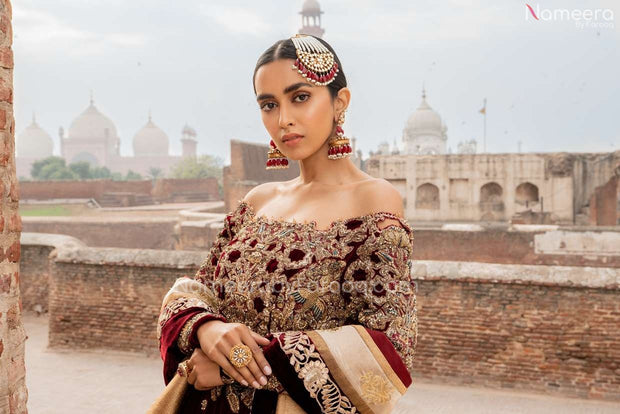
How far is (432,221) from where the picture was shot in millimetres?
26062

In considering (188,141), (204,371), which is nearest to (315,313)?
(204,371)

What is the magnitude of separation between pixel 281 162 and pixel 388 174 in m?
24.6

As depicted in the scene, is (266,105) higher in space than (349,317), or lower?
higher

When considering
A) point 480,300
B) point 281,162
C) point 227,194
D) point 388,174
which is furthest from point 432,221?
point 281,162

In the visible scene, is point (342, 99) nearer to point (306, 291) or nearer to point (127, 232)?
point (306, 291)

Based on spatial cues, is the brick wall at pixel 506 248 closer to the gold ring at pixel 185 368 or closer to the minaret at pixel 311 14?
the gold ring at pixel 185 368

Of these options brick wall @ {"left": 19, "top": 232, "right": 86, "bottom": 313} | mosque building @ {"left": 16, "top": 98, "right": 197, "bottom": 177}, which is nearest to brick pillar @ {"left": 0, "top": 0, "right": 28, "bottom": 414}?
brick wall @ {"left": 19, "top": 232, "right": 86, "bottom": 313}

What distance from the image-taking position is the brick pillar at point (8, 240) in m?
2.11

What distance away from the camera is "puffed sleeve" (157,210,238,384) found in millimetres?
1406

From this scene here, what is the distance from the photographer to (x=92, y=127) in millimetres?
85500

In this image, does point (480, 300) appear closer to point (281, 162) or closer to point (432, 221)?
point (281, 162)

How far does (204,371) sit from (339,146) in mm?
714

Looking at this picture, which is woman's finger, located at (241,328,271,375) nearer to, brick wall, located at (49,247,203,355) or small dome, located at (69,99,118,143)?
brick wall, located at (49,247,203,355)

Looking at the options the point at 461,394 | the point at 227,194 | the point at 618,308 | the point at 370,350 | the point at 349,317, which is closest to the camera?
the point at 370,350
